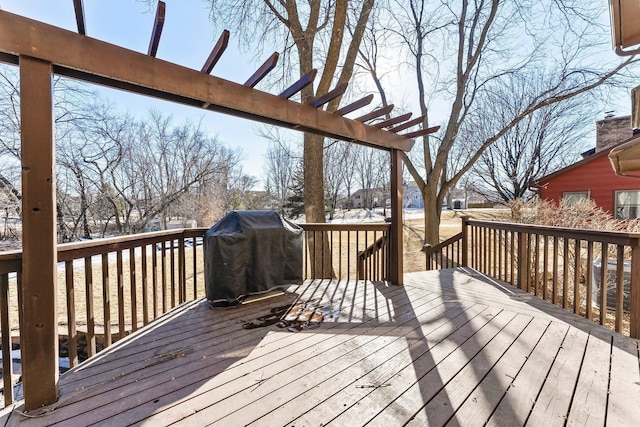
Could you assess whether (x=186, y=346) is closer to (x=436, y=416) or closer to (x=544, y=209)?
(x=436, y=416)

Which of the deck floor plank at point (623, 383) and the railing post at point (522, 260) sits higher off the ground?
the railing post at point (522, 260)

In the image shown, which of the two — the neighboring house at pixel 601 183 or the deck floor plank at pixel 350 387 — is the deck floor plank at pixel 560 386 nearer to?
the deck floor plank at pixel 350 387

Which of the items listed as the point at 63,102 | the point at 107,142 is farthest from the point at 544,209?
the point at 107,142

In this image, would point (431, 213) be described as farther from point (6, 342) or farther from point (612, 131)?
point (6, 342)

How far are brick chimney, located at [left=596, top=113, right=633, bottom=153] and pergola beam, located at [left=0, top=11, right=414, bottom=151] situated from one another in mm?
13329

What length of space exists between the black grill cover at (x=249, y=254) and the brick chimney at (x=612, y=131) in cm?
1330

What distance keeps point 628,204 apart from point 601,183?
936 mm

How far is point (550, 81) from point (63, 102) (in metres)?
15.6

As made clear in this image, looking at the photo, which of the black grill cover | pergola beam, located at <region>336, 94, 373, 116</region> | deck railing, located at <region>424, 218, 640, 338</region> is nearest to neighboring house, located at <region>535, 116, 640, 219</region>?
deck railing, located at <region>424, 218, 640, 338</region>

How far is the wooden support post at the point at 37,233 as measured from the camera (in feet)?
5.33

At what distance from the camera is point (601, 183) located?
9.80 metres

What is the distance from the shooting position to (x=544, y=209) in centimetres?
678

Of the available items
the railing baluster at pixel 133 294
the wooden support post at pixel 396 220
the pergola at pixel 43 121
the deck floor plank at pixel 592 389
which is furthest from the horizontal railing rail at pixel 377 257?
the pergola at pixel 43 121

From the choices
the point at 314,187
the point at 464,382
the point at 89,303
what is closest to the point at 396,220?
the point at 314,187
